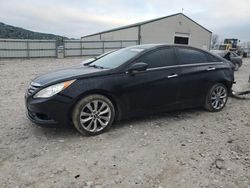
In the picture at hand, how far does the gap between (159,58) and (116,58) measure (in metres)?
0.82

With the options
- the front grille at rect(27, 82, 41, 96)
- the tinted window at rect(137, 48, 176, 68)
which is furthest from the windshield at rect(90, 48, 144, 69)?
the front grille at rect(27, 82, 41, 96)

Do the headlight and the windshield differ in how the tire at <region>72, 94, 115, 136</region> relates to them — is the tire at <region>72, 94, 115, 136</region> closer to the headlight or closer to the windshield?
the headlight

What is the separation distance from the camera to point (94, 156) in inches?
136

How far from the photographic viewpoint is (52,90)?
153 inches

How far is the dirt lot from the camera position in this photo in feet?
9.61

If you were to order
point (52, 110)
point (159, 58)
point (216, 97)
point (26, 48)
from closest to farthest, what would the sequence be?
point (52, 110) < point (159, 58) < point (216, 97) < point (26, 48)

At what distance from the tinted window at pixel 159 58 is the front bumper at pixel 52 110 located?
156 centimetres

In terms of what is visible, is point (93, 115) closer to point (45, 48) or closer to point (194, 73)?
point (194, 73)

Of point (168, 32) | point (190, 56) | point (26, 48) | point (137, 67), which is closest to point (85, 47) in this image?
point (26, 48)

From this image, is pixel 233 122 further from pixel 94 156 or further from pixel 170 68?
pixel 94 156

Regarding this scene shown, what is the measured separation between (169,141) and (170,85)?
4.04 ft

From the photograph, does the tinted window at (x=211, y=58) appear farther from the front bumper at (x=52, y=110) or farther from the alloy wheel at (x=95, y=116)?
the front bumper at (x=52, y=110)

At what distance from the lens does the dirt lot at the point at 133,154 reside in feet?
9.61

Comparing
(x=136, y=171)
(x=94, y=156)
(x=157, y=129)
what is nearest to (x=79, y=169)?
(x=94, y=156)
